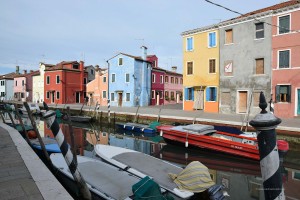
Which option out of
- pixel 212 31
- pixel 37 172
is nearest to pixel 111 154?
pixel 37 172

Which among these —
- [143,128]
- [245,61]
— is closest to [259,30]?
[245,61]

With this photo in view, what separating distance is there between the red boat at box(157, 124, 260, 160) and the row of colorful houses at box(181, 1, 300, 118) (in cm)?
549

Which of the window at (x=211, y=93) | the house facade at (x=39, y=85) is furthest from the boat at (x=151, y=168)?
the house facade at (x=39, y=85)

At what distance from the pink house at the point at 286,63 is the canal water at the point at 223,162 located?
788cm

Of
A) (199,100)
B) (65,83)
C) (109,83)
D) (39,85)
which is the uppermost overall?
(65,83)

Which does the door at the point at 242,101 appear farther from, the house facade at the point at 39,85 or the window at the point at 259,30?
the house facade at the point at 39,85

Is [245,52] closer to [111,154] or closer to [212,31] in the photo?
[212,31]

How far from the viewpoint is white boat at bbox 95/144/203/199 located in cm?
576

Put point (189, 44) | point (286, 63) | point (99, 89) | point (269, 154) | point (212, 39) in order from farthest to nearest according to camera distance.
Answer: point (99, 89) → point (189, 44) → point (212, 39) → point (286, 63) → point (269, 154)

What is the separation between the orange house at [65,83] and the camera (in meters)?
41.4

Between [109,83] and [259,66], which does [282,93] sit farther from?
[109,83]

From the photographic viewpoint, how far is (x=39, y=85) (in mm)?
46469

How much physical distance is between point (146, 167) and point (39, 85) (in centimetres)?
4517

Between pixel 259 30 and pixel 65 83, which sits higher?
pixel 259 30
